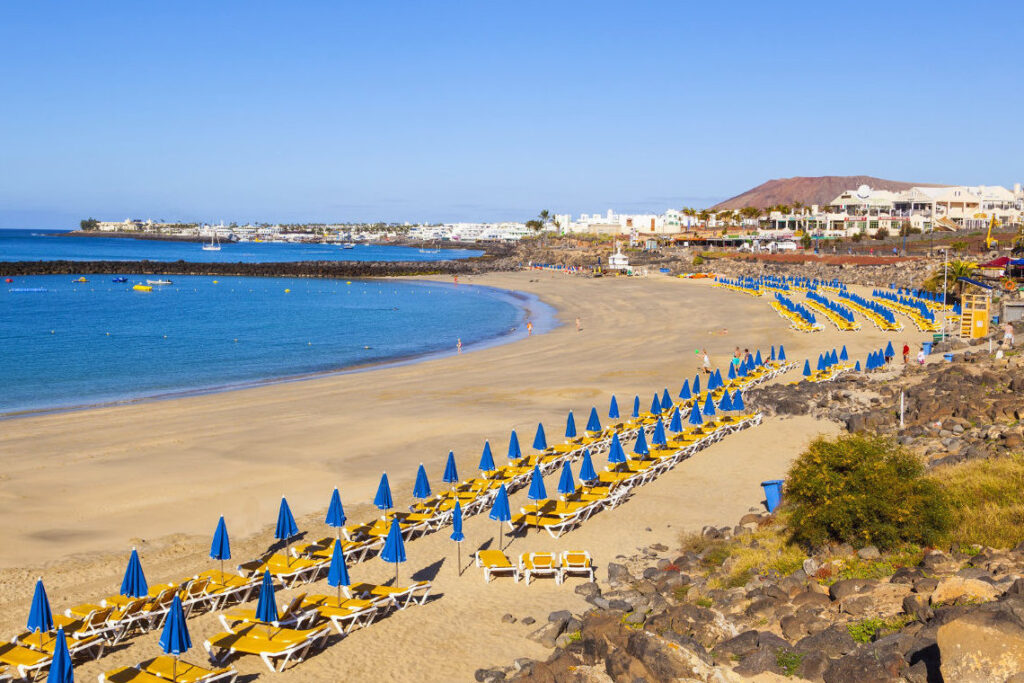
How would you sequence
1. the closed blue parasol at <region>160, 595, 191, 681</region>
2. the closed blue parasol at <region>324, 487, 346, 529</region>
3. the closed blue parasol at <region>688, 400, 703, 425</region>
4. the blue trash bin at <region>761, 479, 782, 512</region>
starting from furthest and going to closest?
1. the closed blue parasol at <region>688, 400, 703, 425</region>
2. the blue trash bin at <region>761, 479, 782, 512</region>
3. the closed blue parasol at <region>324, 487, 346, 529</region>
4. the closed blue parasol at <region>160, 595, 191, 681</region>

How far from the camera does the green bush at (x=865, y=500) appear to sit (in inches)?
419

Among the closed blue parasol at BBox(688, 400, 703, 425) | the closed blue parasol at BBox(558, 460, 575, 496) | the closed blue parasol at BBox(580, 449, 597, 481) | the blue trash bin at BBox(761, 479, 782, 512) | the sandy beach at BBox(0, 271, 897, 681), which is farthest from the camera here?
the closed blue parasol at BBox(688, 400, 703, 425)

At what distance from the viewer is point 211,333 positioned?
159 feet

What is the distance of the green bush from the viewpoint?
10.6m

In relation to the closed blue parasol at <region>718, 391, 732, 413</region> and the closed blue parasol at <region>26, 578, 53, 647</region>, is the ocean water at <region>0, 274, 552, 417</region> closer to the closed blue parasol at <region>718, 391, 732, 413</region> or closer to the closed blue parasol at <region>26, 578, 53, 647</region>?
the closed blue parasol at <region>718, 391, 732, 413</region>

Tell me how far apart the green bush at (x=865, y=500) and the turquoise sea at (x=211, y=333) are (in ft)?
81.1

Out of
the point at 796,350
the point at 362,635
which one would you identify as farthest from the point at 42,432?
the point at 796,350

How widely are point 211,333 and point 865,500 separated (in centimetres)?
4402

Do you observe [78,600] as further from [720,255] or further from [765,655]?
[720,255]

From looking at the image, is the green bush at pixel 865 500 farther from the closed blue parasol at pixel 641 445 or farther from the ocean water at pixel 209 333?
the ocean water at pixel 209 333

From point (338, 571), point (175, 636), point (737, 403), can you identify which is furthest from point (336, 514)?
point (737, 403)

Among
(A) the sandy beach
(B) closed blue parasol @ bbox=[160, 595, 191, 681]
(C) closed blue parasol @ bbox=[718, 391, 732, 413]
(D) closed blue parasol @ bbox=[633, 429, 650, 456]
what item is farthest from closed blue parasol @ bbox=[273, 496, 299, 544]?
(C) closed blue parasol @ bbox=[718, 391, 732, 413]

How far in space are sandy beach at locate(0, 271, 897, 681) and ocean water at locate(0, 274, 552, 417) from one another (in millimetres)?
5173

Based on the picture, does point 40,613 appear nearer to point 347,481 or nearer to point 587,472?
point 347,481
